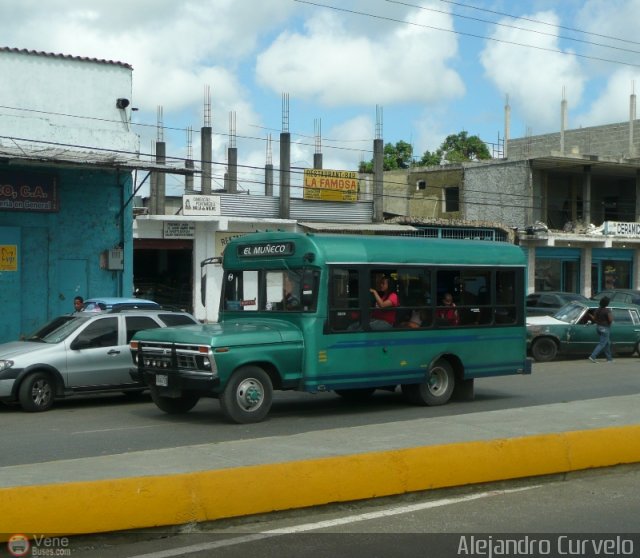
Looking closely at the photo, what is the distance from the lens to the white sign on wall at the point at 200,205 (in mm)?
33031

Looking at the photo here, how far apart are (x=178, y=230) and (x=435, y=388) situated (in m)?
19.8

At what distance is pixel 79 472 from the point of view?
7672 mm

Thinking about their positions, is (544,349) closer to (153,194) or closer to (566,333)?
(566,333)

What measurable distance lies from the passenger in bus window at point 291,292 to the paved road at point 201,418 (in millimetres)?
1661

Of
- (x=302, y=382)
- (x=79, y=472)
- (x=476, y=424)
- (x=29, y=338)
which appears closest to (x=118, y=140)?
(x=29, y=338)

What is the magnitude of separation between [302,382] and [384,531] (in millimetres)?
5924

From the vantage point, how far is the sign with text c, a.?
2328cm

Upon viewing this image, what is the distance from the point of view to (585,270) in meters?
43.9

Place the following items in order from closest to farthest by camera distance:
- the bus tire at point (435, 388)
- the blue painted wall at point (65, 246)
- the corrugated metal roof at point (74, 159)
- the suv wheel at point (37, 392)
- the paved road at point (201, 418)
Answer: the paved road at point (201, 418) < the suv wheel at point (37, 392) < the bus tire at point (435, 388) < the corrugated metal roof at point (74, 159) < the blue painted wall at point (65, 246)

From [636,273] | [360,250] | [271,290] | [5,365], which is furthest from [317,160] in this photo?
[5,365]

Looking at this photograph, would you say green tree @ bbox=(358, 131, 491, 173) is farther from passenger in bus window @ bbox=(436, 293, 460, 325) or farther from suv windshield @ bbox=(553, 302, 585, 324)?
passenger in bus window @ bbox=(436, 293, 460, 325)

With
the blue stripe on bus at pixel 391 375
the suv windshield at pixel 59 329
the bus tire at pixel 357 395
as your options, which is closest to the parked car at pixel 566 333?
the blue stripe on bus at pixel 391 375

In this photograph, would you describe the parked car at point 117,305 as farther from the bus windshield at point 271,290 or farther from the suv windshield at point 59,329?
the bus windshield at point 271,290

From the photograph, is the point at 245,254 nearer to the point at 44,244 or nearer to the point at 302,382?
the point at 302,382
